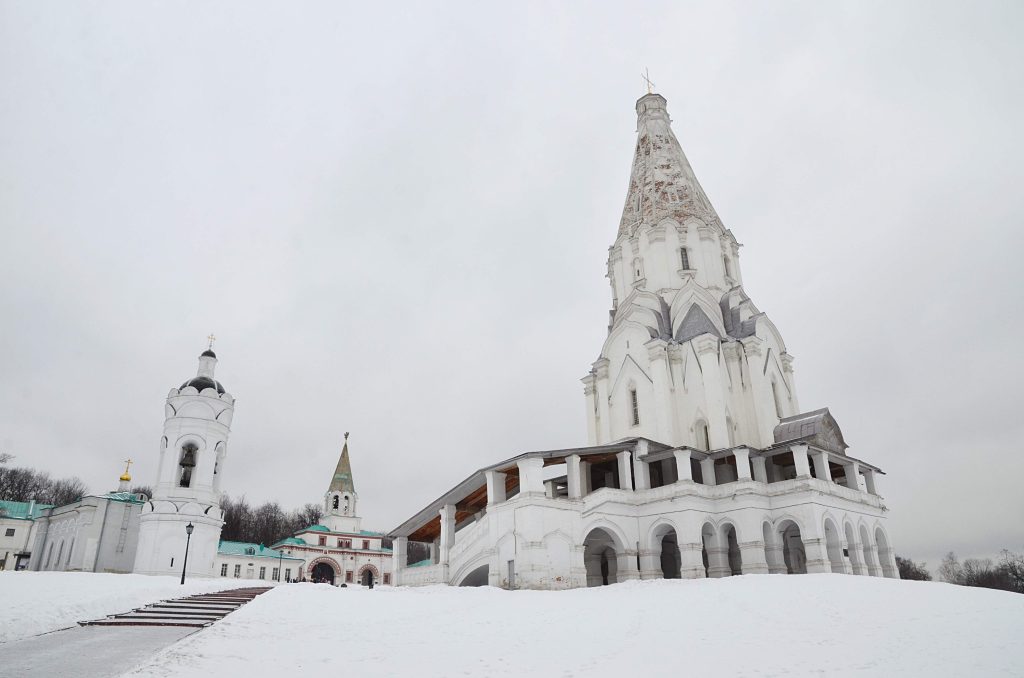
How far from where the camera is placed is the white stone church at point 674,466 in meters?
24.4

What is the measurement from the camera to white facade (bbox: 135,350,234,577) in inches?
1334

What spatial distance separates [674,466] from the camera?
29.1 meters

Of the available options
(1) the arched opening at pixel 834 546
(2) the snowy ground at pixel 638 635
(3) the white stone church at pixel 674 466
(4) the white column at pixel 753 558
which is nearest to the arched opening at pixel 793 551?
(3) the white stone church at pixel 674 466

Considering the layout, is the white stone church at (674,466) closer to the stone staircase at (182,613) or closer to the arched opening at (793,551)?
the arched opening at (793,551)

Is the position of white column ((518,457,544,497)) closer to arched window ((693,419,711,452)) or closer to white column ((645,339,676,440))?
white column ((645,339,676,440))

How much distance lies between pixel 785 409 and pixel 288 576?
46.6 m

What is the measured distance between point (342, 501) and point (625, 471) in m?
49.4

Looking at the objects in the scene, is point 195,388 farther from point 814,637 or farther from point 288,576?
point 814,637

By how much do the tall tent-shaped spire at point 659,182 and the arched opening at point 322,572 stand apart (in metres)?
45.4

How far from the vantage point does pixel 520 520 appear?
23078 millimetres

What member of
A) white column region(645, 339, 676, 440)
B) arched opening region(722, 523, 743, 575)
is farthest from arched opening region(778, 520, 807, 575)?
white column region(645, 339, 676, 440)

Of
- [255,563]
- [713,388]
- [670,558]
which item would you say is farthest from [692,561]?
[255,563]

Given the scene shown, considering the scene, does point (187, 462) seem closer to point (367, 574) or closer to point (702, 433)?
point (702, 433)

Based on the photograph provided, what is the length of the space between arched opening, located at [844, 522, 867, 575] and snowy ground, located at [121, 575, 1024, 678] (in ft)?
32.7
